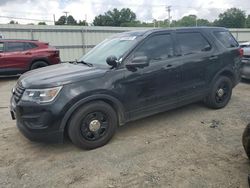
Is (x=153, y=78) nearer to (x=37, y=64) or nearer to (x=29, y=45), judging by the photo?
(x=37, y=64)

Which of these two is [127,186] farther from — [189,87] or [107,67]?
[189,87]

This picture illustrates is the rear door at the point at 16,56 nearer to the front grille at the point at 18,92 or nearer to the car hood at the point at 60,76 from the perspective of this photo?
the car hood at the point at 60,76

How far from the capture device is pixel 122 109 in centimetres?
442

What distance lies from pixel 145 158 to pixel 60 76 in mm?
1724

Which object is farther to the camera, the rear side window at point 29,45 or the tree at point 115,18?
the tree at point 115,18

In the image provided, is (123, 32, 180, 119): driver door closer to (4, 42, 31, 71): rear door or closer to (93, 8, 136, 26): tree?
(4, 42, 31, 71): rear door

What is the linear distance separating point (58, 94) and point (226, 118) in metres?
3.32

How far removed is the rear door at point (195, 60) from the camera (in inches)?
204

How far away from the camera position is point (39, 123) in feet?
12.7

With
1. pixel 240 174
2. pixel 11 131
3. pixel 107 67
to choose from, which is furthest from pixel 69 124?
pixel 240 174

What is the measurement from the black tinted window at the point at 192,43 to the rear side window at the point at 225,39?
Result: 1.50 ft

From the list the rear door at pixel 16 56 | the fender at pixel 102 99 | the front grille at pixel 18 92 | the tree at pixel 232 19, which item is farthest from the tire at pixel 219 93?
the tree at pixel 232 19

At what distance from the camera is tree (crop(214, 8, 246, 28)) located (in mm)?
72125

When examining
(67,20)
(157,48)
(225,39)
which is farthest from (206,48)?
(67,20)
